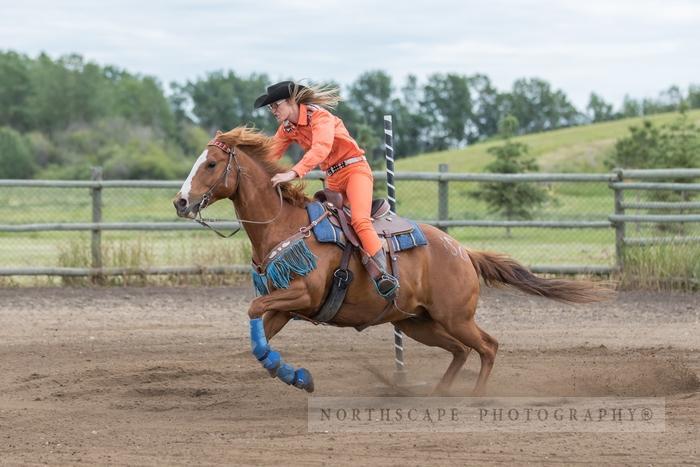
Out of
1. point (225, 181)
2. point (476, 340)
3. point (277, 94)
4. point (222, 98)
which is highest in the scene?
point (222, 98)

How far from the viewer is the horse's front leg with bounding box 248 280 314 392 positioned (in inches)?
287

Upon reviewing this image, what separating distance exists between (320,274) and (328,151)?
947 millimetres

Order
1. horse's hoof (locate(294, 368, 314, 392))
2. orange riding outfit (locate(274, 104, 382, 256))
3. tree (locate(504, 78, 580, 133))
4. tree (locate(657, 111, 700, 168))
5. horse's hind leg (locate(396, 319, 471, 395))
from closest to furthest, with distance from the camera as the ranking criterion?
horse's hoof (locate(294, 368, 314, 392)), orange riding outfit (locate(274, 104, 382, 256)), horse's hind leg (locate(396, 319, 471, 395)), tree (locate(657, 111, 700, 168)), tree (locate(504, 78, 580, 133))

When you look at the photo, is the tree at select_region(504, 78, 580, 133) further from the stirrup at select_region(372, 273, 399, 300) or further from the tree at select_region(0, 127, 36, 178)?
the stirrup at select_region(372, 273, 399, 300)

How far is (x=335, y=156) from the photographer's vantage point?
8125mm

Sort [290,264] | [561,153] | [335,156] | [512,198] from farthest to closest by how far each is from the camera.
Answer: [561,153] < [512,198] < [335,156] < [290,264]

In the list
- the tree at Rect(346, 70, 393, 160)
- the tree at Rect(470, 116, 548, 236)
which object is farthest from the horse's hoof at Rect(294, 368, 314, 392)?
the tree at Rect(346, 70, 393, 160)

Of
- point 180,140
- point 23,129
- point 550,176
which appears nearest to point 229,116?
point 180,140

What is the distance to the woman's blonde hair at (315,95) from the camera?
789 cm

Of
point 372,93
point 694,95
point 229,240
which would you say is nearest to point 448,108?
point 372,93

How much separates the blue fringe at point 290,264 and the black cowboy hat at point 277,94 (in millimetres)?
1151

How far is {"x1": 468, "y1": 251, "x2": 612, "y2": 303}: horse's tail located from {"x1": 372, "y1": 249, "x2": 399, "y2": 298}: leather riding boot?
1205mm

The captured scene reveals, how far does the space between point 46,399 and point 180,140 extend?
6315 cm

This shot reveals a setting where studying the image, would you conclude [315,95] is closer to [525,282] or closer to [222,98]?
[525,282]
